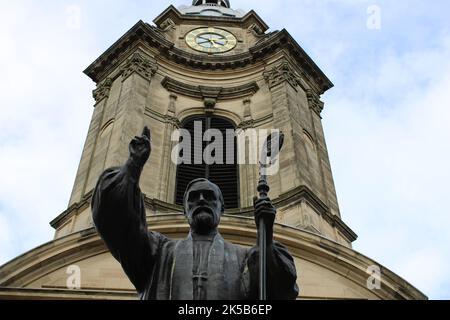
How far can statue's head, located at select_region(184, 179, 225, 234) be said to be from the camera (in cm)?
538

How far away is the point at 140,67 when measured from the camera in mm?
27016

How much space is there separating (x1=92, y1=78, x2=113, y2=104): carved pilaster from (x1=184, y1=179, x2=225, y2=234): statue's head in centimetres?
2188

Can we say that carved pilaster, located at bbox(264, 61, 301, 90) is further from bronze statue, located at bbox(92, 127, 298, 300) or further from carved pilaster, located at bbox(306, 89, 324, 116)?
bronze statue, located at bbox(92, 127, 298, 300)

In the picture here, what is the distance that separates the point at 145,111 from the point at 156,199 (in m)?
5.19

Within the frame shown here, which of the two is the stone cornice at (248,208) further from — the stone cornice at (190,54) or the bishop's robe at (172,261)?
the bishop's robe at (172,261)

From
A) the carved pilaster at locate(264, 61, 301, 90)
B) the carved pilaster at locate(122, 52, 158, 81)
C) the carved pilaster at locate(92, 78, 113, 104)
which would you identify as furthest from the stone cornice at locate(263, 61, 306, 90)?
the carved pilaster at locate(92, 78, 113, 104)

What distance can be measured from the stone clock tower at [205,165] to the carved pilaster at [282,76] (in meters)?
0.06

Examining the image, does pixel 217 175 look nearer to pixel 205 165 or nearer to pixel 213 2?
pixel 205 165

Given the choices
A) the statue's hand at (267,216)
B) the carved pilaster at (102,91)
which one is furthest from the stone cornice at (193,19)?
the statue's hand at (267,216)

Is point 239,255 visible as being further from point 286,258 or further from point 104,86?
point 104,86

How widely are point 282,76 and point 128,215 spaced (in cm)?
2236

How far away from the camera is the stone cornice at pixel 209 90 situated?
90.0 feet

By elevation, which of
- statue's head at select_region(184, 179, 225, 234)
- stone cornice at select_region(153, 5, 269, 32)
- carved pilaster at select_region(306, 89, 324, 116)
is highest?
stone cornice at select_region(153, 5, 269, 32)
